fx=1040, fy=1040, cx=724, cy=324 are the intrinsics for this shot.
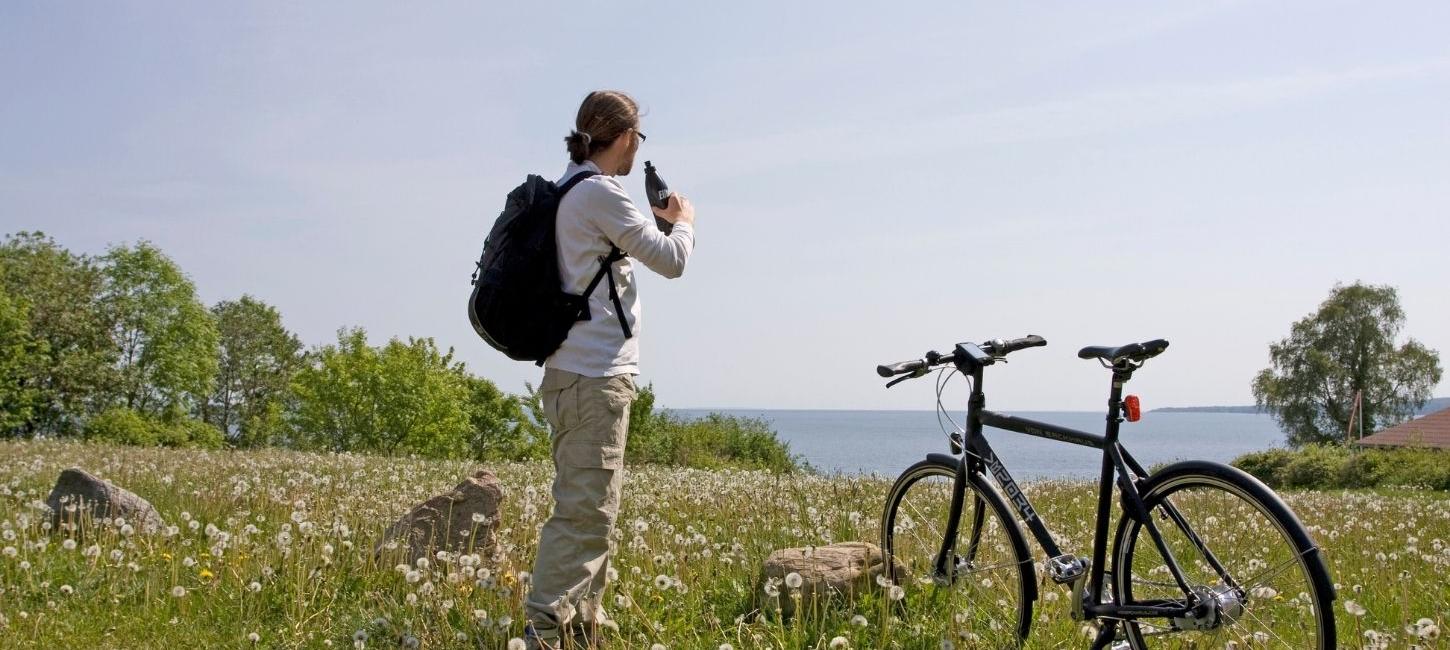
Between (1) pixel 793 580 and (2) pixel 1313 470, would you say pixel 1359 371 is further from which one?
(1) pixel 793 580

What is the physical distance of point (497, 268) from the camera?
192 inches

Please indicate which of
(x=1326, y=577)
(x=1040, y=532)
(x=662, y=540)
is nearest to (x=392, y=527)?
(x=662, y=540)

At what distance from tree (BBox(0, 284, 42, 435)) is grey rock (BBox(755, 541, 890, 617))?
5735cm

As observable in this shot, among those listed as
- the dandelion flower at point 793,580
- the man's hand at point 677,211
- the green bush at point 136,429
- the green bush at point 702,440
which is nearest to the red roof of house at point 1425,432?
the green bush at point 702,440

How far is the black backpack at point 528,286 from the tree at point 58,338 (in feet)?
195

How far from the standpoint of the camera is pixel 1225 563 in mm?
4367

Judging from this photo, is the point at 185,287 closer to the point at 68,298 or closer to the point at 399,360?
the point at 68,298

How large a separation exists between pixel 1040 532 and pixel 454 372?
56.1 m

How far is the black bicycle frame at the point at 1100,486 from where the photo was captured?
4.36 m

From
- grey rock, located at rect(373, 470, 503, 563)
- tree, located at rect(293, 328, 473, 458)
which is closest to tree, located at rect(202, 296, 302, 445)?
tree, located at rect(293, 328, 473, 458)

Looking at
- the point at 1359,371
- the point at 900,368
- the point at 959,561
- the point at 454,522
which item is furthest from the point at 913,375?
the point at 1359,371

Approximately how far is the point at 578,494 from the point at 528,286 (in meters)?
1.00

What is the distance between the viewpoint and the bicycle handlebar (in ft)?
17.9

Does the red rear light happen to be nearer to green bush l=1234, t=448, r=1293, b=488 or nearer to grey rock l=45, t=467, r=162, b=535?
grey rock l=45, t=467, r=162, b=535
